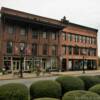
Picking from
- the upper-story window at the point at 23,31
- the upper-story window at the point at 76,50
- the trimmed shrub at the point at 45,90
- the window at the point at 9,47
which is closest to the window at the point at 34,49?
the upper-story window at the point at 23,31

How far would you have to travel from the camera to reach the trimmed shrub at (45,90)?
30.3 feet

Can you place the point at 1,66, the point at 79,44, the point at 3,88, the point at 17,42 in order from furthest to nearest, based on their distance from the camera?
1. the point at 79,44
2. the point at 17,42
3. the point at 1,66
4. the point at 3,88

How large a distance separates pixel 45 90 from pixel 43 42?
3709 centimetres

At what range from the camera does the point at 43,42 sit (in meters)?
46.2

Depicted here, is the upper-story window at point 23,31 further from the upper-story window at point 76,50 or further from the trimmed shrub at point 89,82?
the trimmed shrub at point 89,82

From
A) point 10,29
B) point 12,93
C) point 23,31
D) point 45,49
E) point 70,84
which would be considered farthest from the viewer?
point 45,49

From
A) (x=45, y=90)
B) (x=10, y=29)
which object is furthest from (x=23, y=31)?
(x=45, y=90)

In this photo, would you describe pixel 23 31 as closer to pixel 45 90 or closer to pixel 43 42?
pixel 43 42

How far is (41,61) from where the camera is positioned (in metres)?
45.8

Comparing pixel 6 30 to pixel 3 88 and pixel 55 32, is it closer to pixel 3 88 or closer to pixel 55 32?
pixel 55 32

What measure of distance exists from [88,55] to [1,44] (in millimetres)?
26581

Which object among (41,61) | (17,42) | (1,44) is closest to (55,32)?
(41,61)

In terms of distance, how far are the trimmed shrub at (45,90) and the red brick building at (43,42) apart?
99.6 ft

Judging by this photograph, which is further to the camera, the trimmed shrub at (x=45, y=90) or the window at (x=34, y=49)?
the window at (x=34, y=49)
